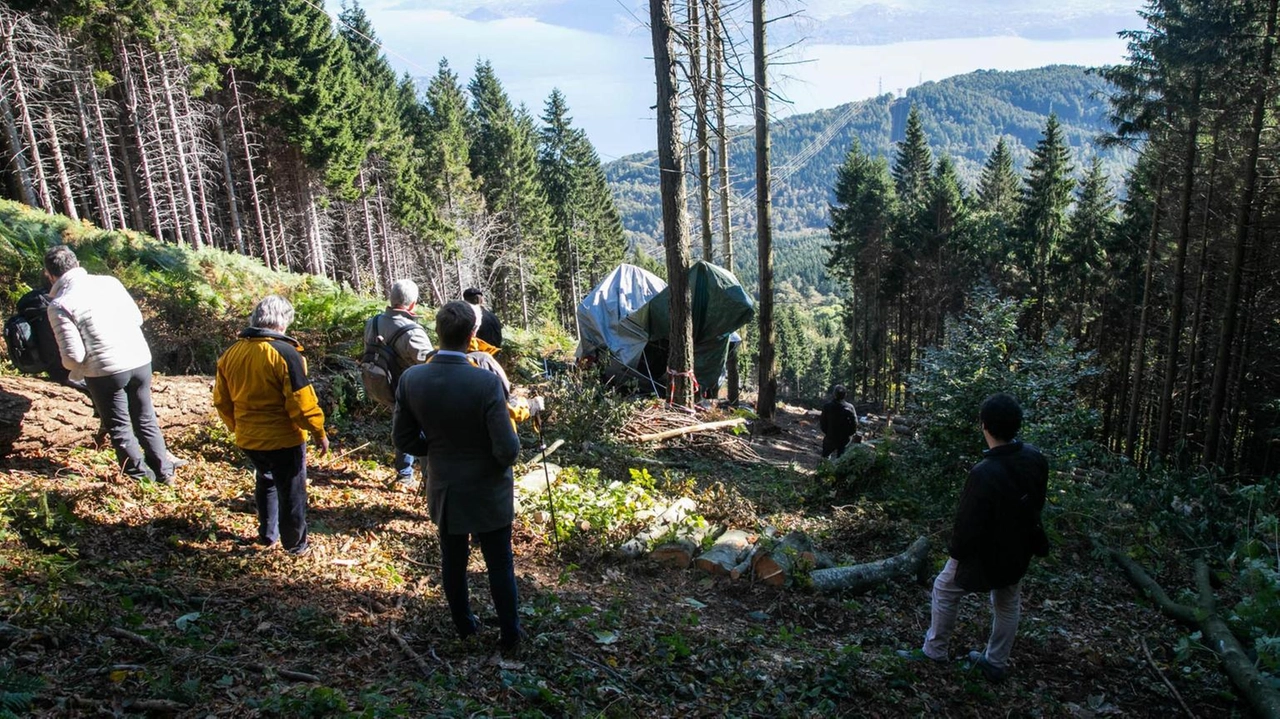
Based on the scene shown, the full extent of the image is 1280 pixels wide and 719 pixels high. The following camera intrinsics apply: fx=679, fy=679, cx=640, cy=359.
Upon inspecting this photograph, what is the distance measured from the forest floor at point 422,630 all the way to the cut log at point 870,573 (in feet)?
0.36

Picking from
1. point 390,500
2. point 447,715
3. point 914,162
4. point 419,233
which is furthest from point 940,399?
point 914,162

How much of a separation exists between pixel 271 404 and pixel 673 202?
7325mm

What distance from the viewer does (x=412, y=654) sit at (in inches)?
152

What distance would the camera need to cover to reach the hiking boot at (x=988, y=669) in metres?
4.37

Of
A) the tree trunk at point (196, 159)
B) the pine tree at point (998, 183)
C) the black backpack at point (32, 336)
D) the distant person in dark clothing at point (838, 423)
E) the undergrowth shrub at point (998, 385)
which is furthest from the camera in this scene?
the pine tree at point (998, 183)

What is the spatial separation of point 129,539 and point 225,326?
504cm

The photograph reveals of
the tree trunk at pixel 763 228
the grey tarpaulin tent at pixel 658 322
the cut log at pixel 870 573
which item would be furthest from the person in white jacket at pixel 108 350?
the tree trunk at pixel 763 228

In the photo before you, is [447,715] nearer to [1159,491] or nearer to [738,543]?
[738,543]

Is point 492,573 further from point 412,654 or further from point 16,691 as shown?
point 16,691

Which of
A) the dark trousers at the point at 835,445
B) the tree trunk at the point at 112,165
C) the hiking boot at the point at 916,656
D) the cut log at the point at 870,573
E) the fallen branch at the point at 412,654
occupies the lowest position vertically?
the dark trousers at the point at 835,445

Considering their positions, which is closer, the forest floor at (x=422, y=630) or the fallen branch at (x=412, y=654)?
the forest floor at (x=422, y=630)

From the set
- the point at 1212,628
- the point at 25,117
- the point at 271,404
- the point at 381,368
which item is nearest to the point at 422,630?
the point at 271,404

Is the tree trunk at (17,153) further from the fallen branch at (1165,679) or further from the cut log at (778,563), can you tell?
the fallen branch at (1165,679)

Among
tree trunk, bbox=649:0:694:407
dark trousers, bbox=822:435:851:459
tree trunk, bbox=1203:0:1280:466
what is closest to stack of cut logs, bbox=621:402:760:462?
tree trunk, bbox=649:0:694:407
